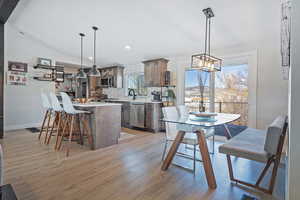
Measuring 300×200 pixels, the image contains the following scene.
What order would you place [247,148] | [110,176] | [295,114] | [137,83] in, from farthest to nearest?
[137,83] → [110,176] → [247,148] → [295,114]

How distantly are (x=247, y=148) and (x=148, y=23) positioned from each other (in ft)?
9.47

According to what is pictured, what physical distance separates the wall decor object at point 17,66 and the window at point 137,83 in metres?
3.19

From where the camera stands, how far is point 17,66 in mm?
4594

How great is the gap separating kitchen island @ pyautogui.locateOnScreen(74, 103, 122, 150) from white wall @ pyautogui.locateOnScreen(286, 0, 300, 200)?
282cm

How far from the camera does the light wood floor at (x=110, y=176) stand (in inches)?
66.7

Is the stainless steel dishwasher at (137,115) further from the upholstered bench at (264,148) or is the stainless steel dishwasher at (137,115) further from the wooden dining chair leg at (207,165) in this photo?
the upholstered bench at (264,148)

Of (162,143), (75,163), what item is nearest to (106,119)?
(75,163)

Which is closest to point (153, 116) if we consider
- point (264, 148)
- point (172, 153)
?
point (172, 153)

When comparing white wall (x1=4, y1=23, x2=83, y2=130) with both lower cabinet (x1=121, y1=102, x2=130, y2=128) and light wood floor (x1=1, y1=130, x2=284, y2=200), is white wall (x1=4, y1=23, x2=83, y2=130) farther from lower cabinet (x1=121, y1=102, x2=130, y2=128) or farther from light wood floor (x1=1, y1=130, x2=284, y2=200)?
lower cabinet (x1=121, y1=102, x2=130, y2=128)

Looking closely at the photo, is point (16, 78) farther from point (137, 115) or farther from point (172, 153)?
point (172, 153)

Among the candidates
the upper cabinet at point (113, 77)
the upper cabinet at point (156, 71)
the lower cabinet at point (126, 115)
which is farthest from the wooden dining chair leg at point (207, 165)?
the upper cabinet at point (113, 77)

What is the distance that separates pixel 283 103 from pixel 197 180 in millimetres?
2423

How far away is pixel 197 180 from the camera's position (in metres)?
2.00

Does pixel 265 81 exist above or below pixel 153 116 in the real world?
above
